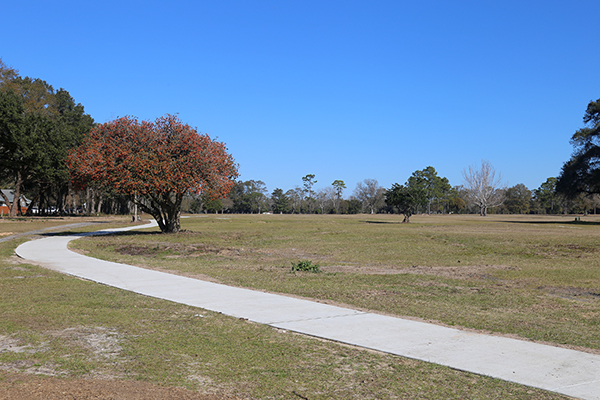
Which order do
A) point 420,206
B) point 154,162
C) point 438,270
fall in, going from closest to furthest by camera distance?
point 438,270 → point 154,162 → point 420,206

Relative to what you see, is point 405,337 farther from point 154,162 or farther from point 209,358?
point 154,162

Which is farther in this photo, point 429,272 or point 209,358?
point 429,272

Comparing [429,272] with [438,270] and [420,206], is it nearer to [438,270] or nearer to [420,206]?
[438,270]

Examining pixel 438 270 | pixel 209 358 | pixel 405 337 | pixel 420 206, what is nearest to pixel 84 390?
pixel 209 358

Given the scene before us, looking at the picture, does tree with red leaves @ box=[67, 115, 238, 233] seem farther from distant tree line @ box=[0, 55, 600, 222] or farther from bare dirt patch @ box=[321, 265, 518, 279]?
bare dirt patch @ box=[321, 265, 518, 279]

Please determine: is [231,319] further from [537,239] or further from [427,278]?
[537,239]

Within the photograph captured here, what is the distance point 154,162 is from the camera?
2705 cm

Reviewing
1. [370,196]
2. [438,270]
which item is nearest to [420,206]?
[370,196]

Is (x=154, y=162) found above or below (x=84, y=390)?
above

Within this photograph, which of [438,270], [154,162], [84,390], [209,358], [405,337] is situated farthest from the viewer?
[154,162]

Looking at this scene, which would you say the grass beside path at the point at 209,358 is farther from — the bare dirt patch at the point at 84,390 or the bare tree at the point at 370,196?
the bare tree at the point at 370,196

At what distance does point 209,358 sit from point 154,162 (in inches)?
886

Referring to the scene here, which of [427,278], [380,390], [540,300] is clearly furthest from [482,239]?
[380,390]

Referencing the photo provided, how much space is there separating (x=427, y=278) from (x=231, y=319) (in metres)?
7.29
